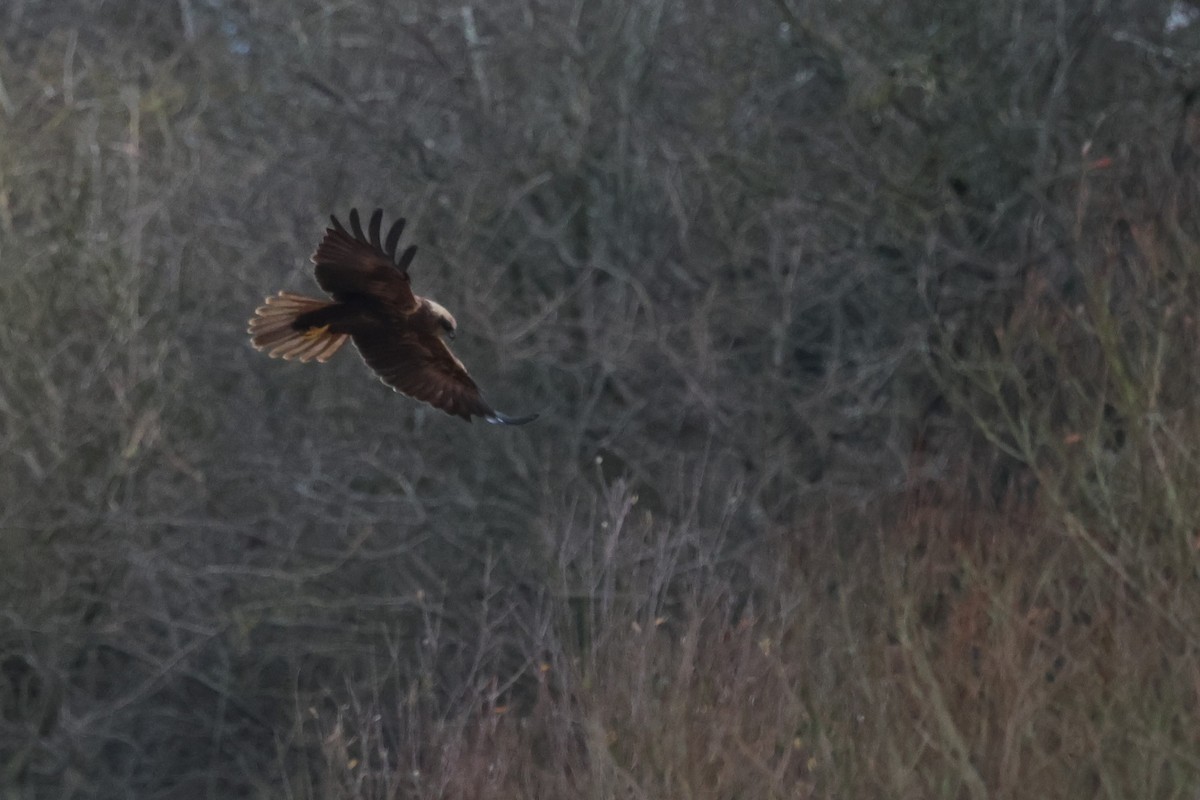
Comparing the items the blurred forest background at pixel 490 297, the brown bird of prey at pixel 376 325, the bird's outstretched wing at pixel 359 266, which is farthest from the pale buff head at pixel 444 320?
the blurred forest background at pixel 490 297

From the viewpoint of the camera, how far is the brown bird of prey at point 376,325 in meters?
6.42

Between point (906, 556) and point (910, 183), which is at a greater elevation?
point (910, 183)

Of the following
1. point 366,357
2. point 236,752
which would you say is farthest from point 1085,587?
point 236,752

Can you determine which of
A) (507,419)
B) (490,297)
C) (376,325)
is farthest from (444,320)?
(490,297)

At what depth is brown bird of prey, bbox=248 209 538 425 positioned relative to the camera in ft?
21.1

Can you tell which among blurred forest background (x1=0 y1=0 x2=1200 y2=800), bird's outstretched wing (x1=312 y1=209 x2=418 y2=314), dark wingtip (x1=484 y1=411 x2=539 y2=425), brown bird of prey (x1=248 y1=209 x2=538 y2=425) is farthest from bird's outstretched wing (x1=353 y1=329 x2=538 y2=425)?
blurred forest background (x1=0 y1=0 x2=1200 y2=800)

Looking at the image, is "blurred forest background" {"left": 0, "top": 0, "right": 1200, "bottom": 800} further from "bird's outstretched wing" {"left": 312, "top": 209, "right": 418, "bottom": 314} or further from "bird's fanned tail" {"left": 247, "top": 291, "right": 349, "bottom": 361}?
"bird's outstretched wing" {"left": 312, "top": 209, "right": 418, "bottom": 314}

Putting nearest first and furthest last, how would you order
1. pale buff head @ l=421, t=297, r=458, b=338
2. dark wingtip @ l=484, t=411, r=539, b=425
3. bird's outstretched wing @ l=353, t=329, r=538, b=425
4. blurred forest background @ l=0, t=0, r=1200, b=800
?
1. dark wingtip @ l=484, t=411, r=539, b=425
2. pale buff head @ l=421, t=297, r=458, b=338
3. bird's outstretched wing @ l=353, t=329, r=538, b=425
4. blurred forest background @ l=0, t=0, r=1200, b=800

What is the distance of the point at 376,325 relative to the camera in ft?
22.5

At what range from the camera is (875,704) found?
6.09 m

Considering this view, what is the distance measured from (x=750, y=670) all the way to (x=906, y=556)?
0.91m

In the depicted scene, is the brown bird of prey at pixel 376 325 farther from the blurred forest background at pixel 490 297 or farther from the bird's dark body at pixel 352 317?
the blurred forest background at pixel 490 297

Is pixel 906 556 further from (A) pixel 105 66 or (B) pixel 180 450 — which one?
(A) pixel 105 66

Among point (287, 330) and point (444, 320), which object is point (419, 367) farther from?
point (287, 330)
